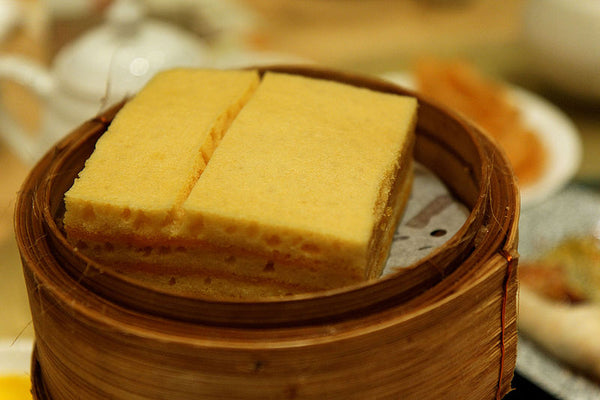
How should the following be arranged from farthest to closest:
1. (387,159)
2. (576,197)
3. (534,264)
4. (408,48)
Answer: (408,48), (576,197), (534,264), (387,159)

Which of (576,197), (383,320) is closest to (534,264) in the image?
(576,197)

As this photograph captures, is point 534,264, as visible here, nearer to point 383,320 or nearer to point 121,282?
point 383,320

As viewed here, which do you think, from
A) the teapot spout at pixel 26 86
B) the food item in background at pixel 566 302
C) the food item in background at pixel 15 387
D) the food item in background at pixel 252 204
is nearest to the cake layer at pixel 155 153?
the food item in background at pixel 252 204

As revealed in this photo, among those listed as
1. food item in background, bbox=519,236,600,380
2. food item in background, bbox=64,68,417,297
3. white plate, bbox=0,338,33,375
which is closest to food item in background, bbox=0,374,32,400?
white plate, bbox=0,338,33,375

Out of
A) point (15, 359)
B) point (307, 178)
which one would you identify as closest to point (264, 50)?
point (15, 359)

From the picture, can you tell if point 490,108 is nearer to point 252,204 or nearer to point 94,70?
point 94,70

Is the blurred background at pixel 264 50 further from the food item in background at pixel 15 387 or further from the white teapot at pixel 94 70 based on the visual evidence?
the food item in background at pixel 15 387
